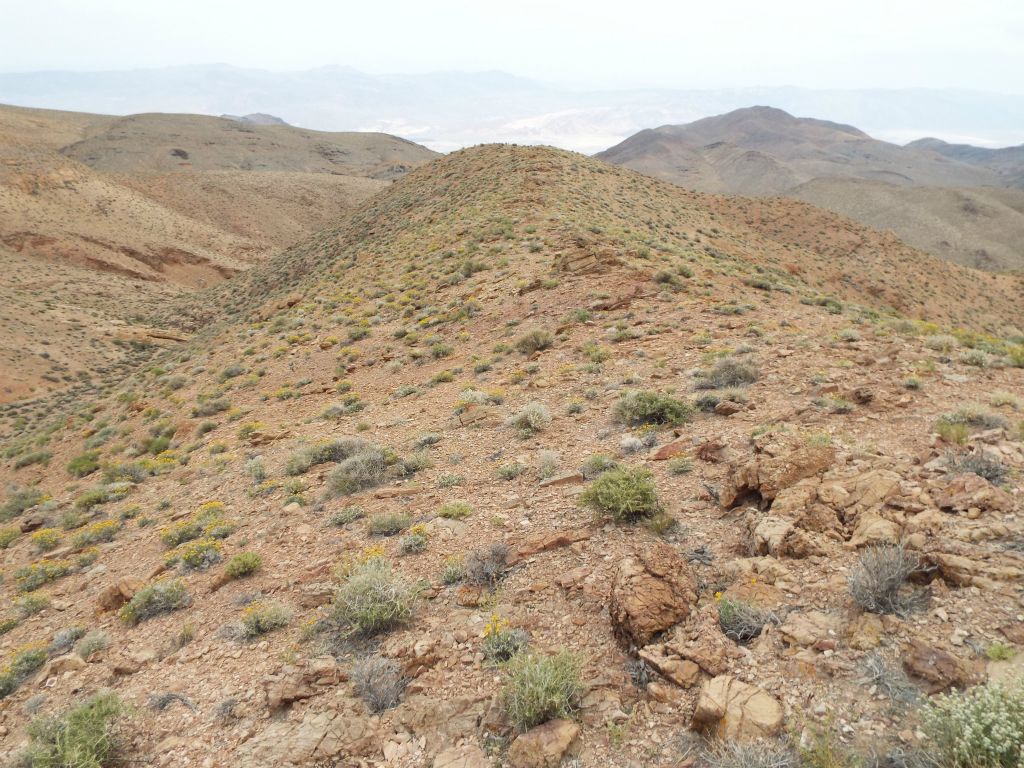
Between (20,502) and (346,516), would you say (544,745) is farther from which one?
(20,502)

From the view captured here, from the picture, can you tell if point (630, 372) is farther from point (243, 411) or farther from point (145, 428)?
point (145, 428)

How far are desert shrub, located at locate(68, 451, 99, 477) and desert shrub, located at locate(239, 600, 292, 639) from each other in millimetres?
12080

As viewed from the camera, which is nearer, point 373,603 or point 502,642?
point 502,642

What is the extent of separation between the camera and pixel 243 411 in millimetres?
15039

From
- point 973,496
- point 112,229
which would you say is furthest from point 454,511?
point 112,229

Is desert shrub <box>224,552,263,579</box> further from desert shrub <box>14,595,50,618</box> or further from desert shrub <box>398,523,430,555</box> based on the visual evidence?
desert shrub <box>14,595,50,618</box>

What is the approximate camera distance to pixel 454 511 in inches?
286

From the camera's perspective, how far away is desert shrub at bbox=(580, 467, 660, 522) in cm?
617

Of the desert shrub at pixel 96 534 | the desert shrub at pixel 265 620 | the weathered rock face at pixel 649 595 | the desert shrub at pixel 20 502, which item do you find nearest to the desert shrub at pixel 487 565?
the weathered rock face at pixel 649 595

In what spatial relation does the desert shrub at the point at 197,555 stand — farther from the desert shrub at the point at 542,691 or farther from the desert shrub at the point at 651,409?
the desert shrub at the point at 651,409

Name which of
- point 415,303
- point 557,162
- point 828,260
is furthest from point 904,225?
point 415,303

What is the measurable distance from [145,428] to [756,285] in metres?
A: 19.6

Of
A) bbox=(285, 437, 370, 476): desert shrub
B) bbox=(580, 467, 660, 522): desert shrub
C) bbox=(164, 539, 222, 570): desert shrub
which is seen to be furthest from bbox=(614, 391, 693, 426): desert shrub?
bbox=(164, 539, 222, 570): desert shrub

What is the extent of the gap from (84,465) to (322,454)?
29.9ft
